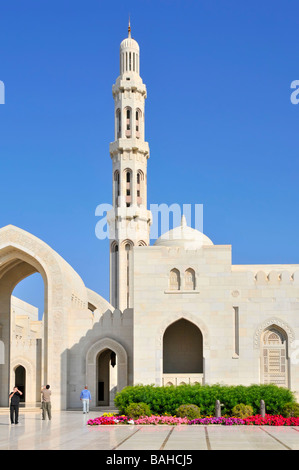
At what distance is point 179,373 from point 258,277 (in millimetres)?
5718

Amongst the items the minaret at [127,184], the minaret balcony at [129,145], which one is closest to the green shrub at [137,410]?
the minaret at [127,184]

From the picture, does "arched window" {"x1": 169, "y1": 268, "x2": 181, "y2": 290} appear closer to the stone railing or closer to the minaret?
the stone railing

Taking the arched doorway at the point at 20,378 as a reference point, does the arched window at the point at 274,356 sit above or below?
above

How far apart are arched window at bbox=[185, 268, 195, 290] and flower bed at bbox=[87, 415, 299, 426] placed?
26.2 feet

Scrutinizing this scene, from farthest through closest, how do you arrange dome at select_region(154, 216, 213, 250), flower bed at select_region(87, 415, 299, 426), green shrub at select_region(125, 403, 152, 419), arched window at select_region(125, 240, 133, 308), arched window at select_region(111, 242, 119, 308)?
arched window at select_region(111, 242, 119, 308) < arched window at select_region(125, 240, 133, 308) < dome at select_region(154, 216, 213, 250) < green shrub at select_region(125, 403, 152, 419) < flower bed at select_region(87, 415, 299, 426)

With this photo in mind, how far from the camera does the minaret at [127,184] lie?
48.0m

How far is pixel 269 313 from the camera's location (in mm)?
28906

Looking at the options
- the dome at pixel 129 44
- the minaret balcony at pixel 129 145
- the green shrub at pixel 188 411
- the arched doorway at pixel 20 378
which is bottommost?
the arched doorway at pixel 20 378

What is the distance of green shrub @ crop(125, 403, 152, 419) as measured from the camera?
22719 mm

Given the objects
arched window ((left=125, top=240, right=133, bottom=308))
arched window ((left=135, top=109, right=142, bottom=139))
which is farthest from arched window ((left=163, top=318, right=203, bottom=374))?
arched window ((left=135, top=109, right=142, bottom=139))

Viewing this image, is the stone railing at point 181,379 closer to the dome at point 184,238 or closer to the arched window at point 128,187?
the dome at point 184,238

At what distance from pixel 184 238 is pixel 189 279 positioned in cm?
540

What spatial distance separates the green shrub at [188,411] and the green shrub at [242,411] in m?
1.20

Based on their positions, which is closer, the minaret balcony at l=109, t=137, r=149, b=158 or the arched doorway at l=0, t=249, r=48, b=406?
the arched doorway at l=0, t=249, r=48, b=406
